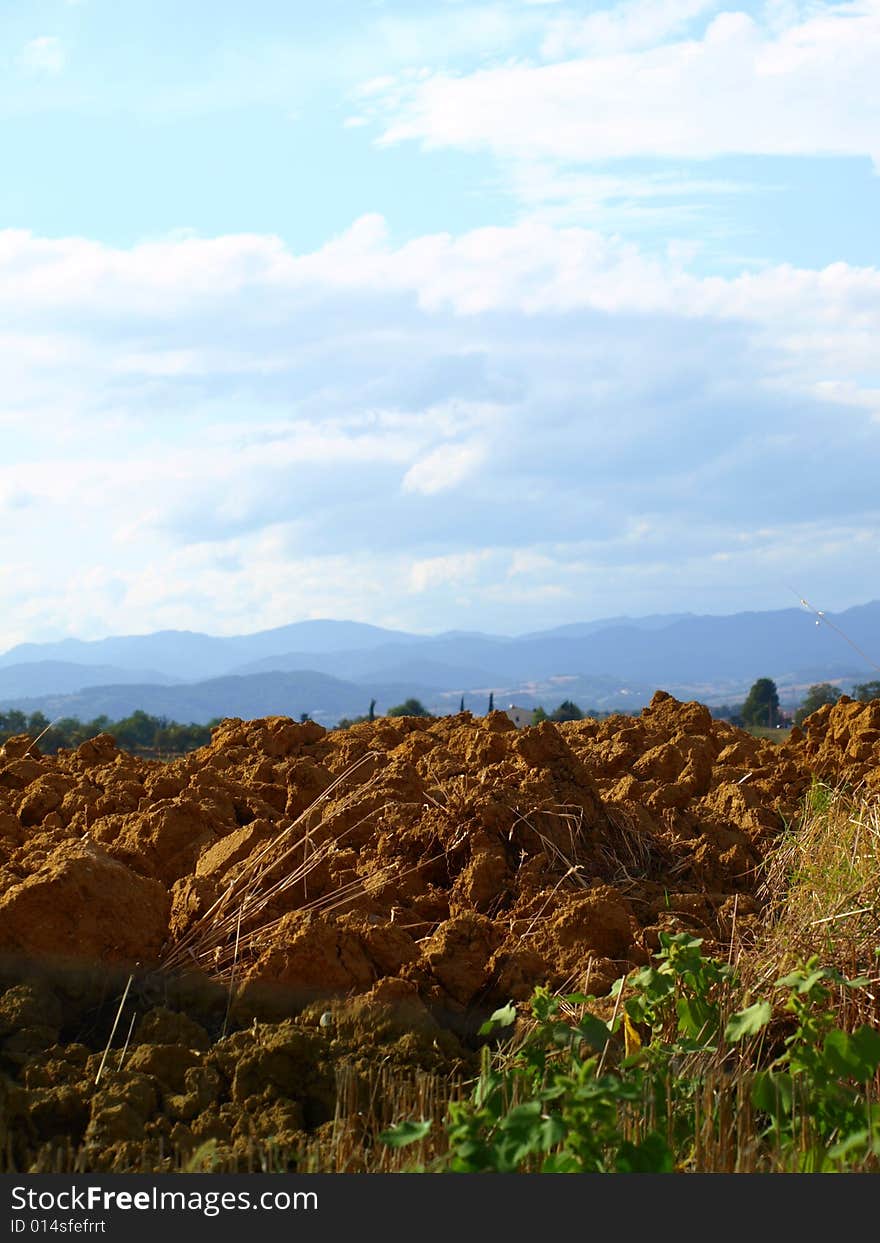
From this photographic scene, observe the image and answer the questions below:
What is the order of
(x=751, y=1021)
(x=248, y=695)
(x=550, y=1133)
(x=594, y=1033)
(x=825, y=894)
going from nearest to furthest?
(x=550, y=1133), (x=751, y=1021), (x=594, y=1033), (x=825, y=894), (x=248, y=695)

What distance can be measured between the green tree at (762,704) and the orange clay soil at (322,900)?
13.8 meters

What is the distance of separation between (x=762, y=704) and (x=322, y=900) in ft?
60.4

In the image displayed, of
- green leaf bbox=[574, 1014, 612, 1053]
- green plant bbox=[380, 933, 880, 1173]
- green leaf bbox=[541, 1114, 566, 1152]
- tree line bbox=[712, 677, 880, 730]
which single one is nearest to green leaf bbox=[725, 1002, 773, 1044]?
green plant bbox=[380, 933, 880, 1173]

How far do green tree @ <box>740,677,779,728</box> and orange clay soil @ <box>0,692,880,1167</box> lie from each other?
13.8 meters

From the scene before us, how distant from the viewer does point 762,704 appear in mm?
22672

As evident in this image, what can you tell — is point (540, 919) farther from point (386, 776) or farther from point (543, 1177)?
point (543, 1177)

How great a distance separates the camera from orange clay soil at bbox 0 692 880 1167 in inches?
167

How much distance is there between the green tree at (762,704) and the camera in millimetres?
21734

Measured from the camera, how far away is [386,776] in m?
6.55

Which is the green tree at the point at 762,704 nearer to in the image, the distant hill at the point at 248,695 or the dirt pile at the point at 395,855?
the dirt pile at the point at 395,855

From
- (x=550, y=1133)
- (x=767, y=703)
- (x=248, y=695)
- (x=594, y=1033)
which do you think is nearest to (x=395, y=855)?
(x=594, y=1033)

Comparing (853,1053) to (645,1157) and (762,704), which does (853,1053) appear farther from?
(762,704)

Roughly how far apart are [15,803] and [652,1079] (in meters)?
4.66

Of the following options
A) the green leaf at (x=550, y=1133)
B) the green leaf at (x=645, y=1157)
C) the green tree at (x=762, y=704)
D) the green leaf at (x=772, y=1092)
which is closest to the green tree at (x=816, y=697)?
the green tree at (x=762, y=704)
